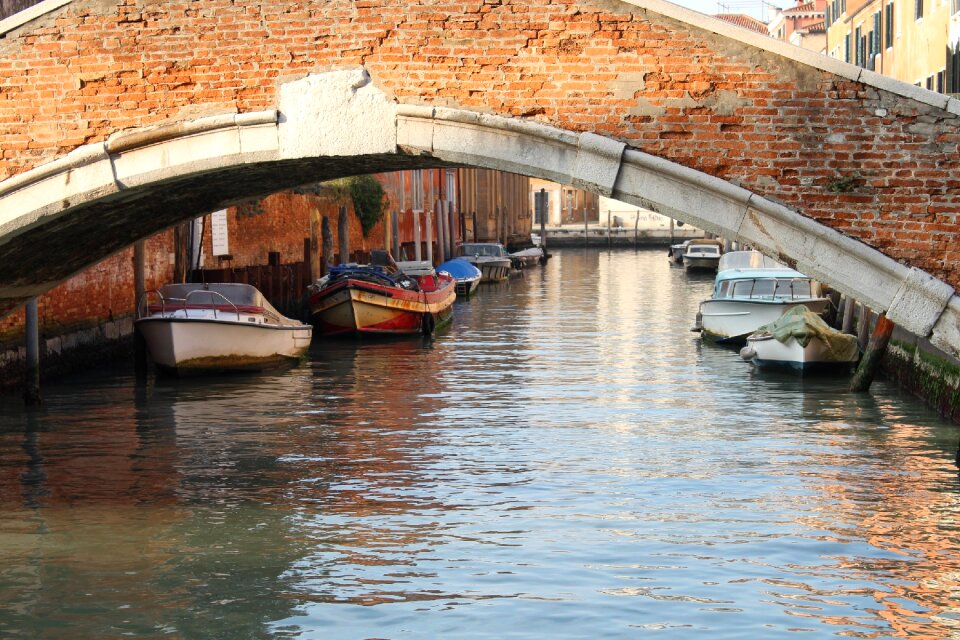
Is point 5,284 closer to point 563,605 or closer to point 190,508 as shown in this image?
point 190,508

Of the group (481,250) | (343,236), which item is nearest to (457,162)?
(343,236)

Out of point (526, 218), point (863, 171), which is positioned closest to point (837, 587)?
point (863, 171)

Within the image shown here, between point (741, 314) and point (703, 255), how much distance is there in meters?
16.9

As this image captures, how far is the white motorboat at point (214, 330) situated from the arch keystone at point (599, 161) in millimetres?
6815

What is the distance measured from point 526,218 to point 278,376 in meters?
36.2

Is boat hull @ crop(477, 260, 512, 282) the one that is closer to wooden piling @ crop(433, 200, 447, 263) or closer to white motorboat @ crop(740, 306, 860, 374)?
wooden piling @ crop(433, 200, 447, 263)

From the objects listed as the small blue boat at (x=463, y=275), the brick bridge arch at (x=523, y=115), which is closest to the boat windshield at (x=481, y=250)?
the small blue boat at (x=463, y=275)

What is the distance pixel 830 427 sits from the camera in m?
10.7

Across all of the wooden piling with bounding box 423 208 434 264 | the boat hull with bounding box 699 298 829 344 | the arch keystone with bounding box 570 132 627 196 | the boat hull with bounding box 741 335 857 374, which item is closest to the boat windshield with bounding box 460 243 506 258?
the wooden piling with bounding box 423 208 434 264

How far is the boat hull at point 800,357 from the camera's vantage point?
1330 cm

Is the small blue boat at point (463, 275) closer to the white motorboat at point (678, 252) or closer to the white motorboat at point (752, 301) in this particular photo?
the white motorboat at point (752, 301)

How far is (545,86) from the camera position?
24.0 feet

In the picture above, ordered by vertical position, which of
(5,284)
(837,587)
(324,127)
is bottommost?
(837,587)

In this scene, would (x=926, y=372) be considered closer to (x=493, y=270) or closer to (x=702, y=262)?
(x=493, y=270)
